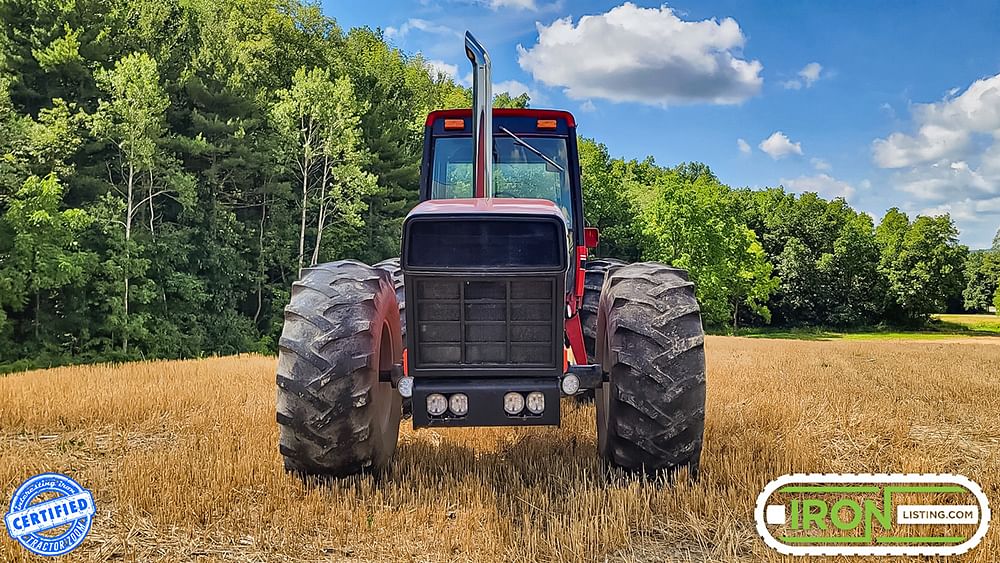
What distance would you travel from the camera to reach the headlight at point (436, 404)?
459cm

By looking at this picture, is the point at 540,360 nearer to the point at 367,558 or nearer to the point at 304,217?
the point at 367,558

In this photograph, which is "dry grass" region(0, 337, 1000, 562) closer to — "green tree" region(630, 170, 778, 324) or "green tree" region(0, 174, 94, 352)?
"green tree" region(0, 174, 94, 352)

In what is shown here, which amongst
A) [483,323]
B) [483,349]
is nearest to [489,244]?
[483,323]

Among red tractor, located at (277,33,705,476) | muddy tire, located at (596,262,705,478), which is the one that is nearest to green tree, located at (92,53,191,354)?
red tractor, located at (277,33,705,476)

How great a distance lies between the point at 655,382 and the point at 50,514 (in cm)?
399

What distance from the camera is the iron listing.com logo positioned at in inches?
159

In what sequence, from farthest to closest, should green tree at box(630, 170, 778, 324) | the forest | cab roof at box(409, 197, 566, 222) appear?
green tree at box(630, 170, 778, 324)
the forest
cab roof at box(409, 197, 566, 222)

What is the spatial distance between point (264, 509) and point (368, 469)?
29.2 inches

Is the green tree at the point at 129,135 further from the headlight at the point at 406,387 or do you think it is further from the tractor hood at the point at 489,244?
the tractor hood at the point at 489,244

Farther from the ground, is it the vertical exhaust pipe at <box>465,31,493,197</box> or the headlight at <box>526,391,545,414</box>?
the vertical exhaust pipe at <box>465,31,493,197</box>

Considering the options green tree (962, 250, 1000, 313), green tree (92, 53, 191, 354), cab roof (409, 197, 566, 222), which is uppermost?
green tree (92, 53, 191, 354)

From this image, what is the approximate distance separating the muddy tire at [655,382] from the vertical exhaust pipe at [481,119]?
1462 mm

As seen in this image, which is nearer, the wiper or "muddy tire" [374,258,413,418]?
"muddy tire" [374,258,413,418]

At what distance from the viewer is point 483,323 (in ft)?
15.5
